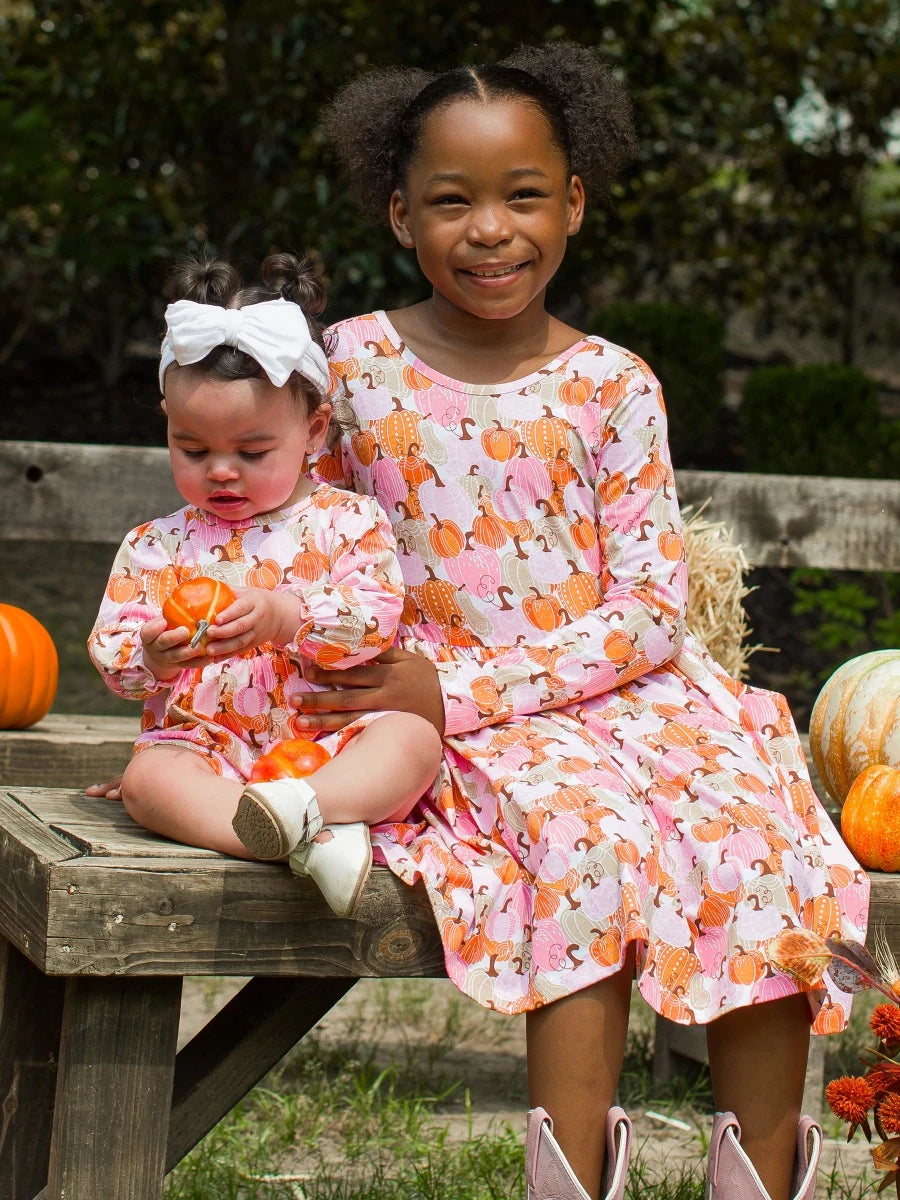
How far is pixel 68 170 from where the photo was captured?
813 cm

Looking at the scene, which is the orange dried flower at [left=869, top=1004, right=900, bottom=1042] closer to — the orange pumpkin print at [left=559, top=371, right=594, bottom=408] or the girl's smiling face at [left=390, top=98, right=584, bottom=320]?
the orange pumpkin print at [left=559, top=371, right=594, bottom=408]

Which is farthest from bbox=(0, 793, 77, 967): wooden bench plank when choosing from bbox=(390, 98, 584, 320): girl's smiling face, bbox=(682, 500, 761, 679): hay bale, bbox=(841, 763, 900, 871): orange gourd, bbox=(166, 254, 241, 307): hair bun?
bbox=(682, 500, 761, 679): hay bale

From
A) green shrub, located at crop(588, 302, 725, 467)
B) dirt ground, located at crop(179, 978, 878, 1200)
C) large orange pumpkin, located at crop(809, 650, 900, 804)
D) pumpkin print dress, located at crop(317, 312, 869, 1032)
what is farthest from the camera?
green shrub, located at crop(588, 302, 725, 467)

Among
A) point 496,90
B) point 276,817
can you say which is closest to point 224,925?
point 276,817

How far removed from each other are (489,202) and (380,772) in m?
1.02

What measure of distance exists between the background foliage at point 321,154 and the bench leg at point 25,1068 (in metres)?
5.95

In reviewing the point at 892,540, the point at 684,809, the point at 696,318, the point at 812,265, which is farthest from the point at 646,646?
the point at 812,265

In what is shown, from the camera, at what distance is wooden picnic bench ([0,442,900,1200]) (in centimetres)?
231

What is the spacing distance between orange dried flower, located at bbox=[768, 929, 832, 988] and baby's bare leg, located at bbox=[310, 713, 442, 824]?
60 centimetres

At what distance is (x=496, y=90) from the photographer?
2.78 m

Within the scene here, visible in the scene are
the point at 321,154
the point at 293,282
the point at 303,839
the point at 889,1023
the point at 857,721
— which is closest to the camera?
the point at 889,1023

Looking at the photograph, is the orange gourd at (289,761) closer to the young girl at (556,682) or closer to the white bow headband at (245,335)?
the young girl at (556,682)

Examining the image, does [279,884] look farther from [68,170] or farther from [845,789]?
[68,170]

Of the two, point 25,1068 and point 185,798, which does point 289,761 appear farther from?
point 25,1068
